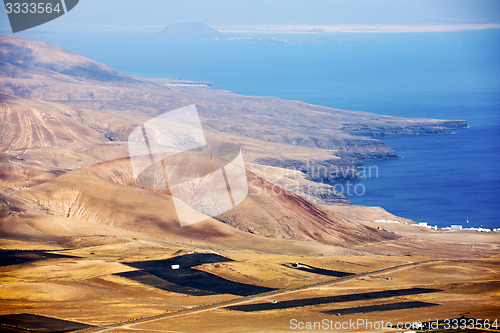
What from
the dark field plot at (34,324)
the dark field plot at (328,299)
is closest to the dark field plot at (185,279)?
the dark field plot at (328,299)

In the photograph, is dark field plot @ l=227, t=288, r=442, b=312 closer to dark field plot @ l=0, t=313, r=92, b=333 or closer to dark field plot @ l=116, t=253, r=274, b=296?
dark field plot @ l=116, t=253, r=274, b=296

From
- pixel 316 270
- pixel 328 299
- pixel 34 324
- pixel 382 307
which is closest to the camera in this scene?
pixel 34 324

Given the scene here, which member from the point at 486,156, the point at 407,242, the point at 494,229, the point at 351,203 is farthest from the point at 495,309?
the point at 486,156

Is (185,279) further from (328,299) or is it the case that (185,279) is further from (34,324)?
(34,324)

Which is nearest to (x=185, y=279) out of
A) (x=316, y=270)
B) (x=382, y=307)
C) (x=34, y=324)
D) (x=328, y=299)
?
(x=316, y=270)

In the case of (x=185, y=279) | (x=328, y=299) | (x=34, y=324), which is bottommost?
(x=328, y=299)

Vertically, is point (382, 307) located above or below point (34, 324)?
below
